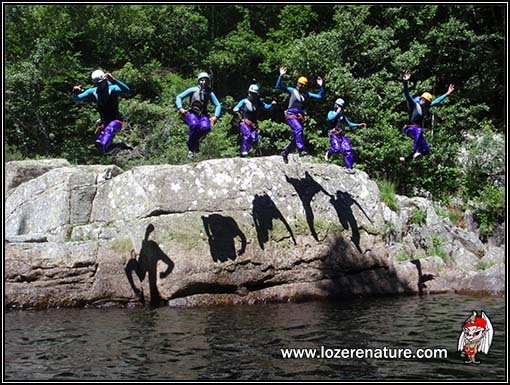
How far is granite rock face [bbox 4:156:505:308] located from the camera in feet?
48.0

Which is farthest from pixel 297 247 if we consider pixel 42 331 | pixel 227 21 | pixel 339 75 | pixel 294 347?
pixel 227 21

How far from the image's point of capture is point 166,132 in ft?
81.4

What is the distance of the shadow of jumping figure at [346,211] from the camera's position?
1658cm

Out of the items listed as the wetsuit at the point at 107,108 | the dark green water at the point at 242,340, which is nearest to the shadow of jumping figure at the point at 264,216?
the dark green water at the point at 242,340

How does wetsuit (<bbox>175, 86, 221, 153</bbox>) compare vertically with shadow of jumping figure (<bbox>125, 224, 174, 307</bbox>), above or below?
above

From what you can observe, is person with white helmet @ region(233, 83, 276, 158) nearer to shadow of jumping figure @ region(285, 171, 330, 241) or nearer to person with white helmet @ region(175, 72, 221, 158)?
person with white helmet @ region(175, 72, 221, 158)

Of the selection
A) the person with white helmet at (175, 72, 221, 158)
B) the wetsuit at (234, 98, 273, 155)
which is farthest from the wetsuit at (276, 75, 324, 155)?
the person with white helmet at (175, 72, 221, 158)

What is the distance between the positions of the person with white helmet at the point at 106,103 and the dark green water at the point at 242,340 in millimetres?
3885

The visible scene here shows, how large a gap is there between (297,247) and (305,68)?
11130 mm

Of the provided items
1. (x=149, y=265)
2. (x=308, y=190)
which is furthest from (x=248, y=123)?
(x=149, y=265)

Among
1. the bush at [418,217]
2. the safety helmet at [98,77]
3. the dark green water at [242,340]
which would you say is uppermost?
the safety helmet at [98,77]

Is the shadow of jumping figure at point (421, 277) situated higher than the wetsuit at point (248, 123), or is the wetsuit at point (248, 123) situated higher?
the wetsuit at point (248, 123)

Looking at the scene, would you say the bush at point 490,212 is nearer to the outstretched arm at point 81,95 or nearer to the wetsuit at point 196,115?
the wetsuit at point 196,115

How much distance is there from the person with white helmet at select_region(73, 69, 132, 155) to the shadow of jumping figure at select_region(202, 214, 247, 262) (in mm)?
3161
